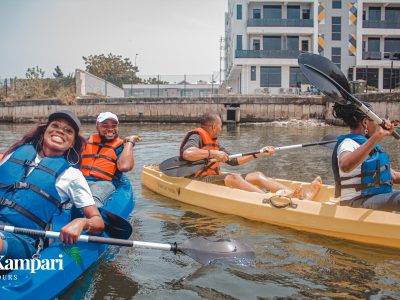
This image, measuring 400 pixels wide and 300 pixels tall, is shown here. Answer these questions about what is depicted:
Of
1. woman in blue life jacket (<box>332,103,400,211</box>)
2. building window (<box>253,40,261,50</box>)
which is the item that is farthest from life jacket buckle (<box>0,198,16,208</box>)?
building window (<box>253,40,261,50</box>)

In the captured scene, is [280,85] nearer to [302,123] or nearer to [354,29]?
[354,29]

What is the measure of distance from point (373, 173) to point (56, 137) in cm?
277

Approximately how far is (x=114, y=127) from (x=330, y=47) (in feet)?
107

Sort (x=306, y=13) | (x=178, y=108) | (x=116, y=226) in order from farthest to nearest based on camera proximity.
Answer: (x=306, y=13) < (x=178, y=108) < (x=116, y=226)

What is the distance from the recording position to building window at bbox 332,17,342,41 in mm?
34938

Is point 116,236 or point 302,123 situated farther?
point 302,123

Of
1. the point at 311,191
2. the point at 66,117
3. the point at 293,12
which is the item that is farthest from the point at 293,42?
the point at 66,117

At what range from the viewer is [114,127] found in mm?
5094

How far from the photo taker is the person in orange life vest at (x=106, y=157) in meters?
4.92

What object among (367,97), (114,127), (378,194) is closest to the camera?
(378,194)

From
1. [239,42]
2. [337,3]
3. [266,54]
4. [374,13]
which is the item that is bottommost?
[266,54]

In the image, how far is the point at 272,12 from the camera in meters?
33.3

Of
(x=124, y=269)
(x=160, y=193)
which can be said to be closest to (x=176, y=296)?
(x=124, y=269)

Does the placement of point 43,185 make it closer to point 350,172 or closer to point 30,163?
point 30,163
